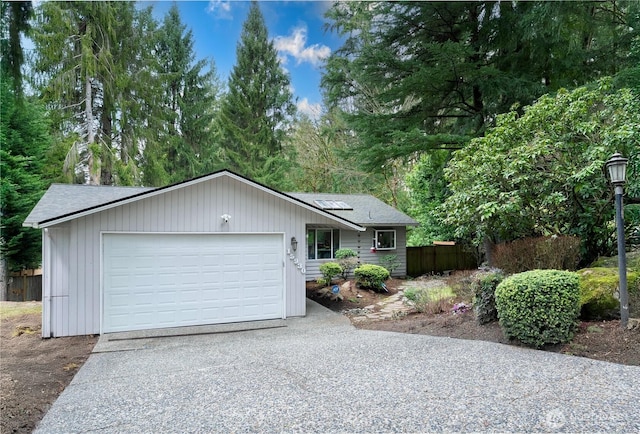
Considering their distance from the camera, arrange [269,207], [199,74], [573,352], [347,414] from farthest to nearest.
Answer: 1. [199,74]
2. [269,207]
3. [573,352]
4. [347,414]

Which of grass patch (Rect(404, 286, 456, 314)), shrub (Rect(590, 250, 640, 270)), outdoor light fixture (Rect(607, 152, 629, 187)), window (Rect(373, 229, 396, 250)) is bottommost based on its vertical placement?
grass patch (Rect(404, 286, 456, 314))

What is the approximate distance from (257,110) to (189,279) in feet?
55.6

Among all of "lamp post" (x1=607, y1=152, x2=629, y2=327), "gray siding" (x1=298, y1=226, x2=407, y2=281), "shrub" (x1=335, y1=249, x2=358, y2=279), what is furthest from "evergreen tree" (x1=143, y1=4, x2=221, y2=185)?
"lamp post" (x1=607, y1=152, x2=629, y2=327)

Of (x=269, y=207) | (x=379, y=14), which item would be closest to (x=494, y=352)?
(x=269, y=207)

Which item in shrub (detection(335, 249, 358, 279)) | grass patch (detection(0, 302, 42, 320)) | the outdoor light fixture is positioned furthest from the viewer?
shrub (detection(335, 249, 358, 279))

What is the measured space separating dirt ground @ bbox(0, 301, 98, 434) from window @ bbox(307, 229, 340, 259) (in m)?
8.57

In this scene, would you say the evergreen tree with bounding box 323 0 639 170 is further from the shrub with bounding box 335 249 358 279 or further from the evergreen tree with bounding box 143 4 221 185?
the evergreen tree with bounding box 143 4 221 185

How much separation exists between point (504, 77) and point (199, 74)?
16.7 meters

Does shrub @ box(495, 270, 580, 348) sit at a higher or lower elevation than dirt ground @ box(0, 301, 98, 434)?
higher

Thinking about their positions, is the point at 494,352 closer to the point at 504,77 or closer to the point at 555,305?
the point at 555,305

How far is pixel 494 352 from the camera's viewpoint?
5.00 metres

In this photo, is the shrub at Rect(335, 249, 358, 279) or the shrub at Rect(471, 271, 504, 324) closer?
the shrub at Rect(471, 271, 504, 324)

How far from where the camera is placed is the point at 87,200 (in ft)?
28.2

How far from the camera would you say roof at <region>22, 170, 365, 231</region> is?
22.3 ft
